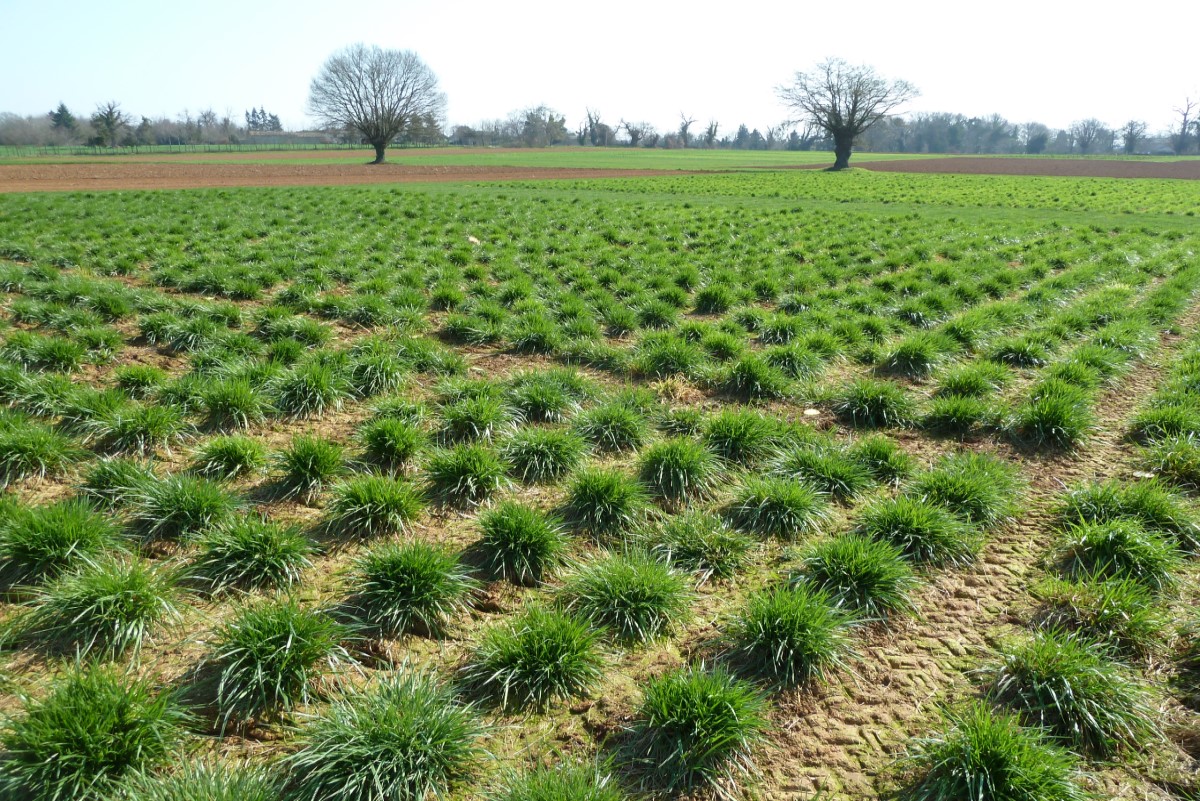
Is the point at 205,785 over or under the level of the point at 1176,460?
under

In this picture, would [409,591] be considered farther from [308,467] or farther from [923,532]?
[923,532]

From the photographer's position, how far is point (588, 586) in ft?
11.3

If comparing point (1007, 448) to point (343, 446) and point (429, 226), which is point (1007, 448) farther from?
point (429, 226)

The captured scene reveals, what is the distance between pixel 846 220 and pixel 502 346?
521 inches

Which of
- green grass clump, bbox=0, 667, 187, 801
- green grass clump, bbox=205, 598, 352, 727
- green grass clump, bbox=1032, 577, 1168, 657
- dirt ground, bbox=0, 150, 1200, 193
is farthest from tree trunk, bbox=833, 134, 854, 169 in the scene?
green grass clump, bbox=0, 667, 187, 801

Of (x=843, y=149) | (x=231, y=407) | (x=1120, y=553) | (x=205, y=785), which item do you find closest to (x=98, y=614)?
(x=205, y=785)

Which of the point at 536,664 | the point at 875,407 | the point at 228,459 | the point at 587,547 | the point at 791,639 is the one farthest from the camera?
the point at 875,407

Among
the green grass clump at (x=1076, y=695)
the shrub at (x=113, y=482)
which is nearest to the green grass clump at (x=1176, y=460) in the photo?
the green grass clump at (x=1076, y=695)

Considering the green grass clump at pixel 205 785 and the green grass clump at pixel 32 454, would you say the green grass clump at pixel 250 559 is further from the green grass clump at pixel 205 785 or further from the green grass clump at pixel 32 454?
the green grass clump at pixel 32 454

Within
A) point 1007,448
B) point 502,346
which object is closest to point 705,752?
point 1007,448

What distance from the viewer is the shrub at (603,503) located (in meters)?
4.17

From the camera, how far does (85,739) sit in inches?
92.0

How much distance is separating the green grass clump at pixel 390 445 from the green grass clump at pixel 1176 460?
516 centimetres

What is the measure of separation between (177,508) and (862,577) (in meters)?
3.76
